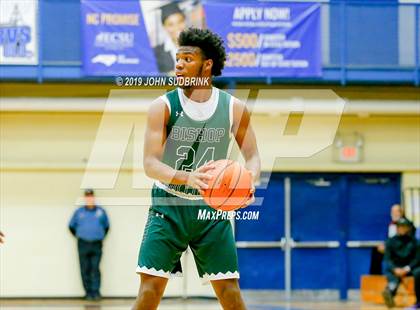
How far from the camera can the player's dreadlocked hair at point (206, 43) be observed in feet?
22.8

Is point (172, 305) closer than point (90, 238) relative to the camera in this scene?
Yes

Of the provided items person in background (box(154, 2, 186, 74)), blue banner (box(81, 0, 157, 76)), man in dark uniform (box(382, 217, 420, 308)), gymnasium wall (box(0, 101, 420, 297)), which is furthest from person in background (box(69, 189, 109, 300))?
man in dark uniform (box(382, 217, 420, 308))

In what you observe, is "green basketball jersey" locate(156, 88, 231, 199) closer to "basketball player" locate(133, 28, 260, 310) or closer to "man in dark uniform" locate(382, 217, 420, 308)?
"basketball player" locate(133, 28, 260, 310)

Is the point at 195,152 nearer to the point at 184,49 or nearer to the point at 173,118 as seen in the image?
the point at 173,118

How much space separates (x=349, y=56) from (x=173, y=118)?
43.6ft

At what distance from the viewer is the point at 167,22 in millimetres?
18641

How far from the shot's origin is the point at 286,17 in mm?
18984

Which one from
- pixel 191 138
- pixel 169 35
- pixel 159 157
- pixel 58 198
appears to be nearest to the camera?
pixel 159 157

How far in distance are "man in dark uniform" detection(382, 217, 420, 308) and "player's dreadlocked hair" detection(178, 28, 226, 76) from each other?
11.0 meters

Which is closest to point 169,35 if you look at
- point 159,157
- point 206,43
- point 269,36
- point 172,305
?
point 269,36

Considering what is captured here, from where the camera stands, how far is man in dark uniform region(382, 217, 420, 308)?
17141 mm

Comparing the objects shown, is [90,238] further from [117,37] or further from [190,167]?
[190,167]

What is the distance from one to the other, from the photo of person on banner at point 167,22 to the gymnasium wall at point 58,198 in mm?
1759

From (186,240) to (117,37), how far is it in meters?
12.3
